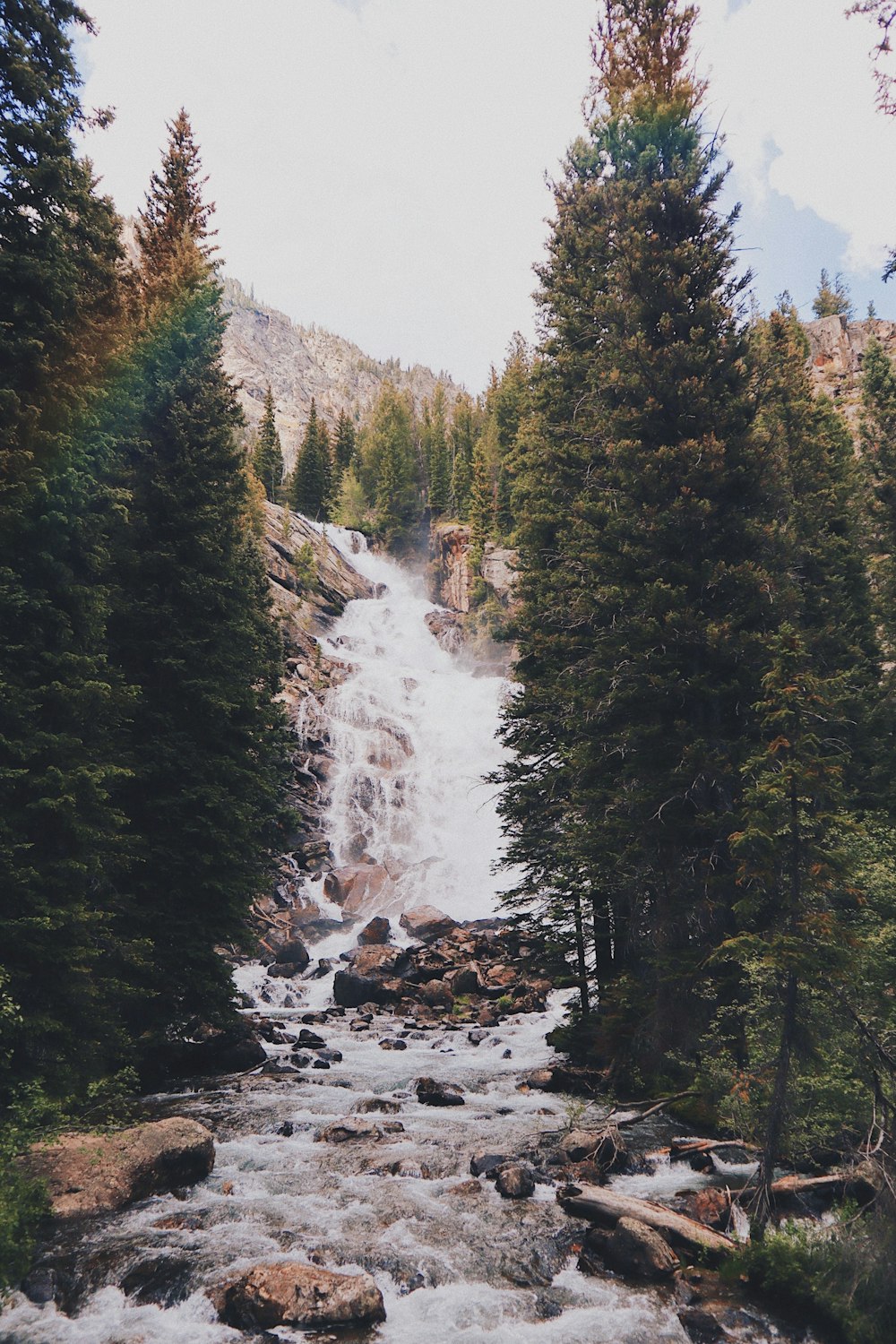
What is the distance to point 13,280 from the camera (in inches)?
444

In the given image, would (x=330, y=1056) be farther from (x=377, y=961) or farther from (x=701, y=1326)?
(x=701, y=1326)

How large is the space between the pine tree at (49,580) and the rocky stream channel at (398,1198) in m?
2.65

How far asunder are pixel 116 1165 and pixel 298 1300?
402 centimetres

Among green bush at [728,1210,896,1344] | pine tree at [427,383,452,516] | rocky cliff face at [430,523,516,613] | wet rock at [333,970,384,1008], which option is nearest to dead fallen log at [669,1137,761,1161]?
green bush at [728,1210,896,1344]

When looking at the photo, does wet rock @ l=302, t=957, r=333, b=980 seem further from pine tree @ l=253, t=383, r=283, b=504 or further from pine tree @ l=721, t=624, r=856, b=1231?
pine tree @ l=253, t=383, r=283, b=504

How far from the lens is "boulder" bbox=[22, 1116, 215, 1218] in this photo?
9539 millimetres

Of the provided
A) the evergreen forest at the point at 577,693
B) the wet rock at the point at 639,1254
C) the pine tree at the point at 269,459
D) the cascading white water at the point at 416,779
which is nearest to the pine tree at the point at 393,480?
the pine tree at the point at 269,459

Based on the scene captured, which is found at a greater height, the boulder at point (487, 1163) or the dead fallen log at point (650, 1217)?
the dead fallen log at point (650, 1217)

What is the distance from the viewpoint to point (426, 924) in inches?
1258

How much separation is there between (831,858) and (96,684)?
10159mm

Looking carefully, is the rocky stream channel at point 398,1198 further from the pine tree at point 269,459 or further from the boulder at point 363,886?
the pine tree at point 269,459

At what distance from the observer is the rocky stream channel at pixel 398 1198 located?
726 cm

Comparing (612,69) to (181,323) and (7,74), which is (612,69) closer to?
(181,323)

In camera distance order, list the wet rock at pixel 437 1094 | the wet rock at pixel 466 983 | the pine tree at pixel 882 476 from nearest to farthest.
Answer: the wet rock at pixel 437 1094, the wet rock at pixel 466 983, the pine tree at pixel 882 476
